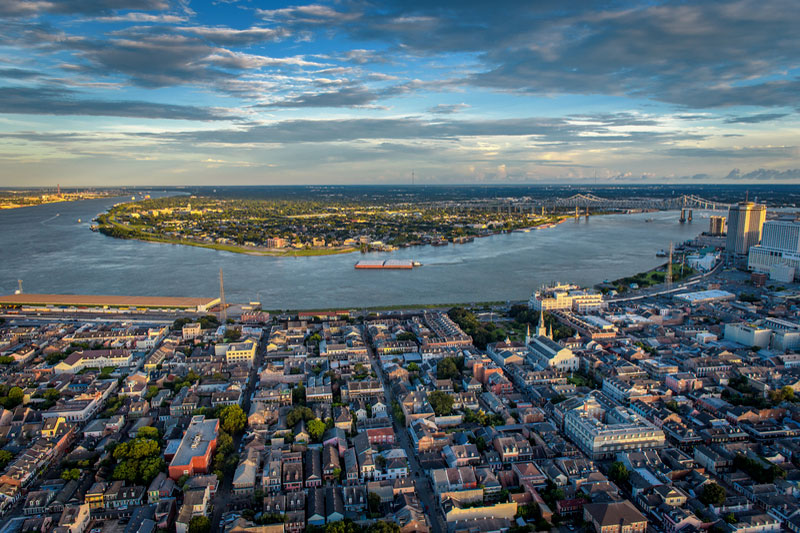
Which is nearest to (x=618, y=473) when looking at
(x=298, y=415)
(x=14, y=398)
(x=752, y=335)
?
(x=298, y=415)

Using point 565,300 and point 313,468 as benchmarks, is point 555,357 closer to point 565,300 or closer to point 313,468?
point 565,300

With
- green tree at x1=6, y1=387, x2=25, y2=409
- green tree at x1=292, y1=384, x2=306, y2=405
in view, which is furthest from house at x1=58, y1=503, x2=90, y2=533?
green tree at x1=6, y1=387, x2=25, y2=409

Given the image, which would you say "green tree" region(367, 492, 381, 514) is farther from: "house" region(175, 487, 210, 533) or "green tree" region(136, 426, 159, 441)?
"green tree" region(136, 426, 159, 441)

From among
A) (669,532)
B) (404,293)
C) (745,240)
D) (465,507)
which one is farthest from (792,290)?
(465,507)

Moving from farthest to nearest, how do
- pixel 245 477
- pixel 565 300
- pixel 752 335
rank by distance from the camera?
pixel 565 300 < pixel 752 335 < pixel 245 477

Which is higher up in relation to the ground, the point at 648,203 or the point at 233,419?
the point at 648,203

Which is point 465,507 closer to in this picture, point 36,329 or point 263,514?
point 263,514
